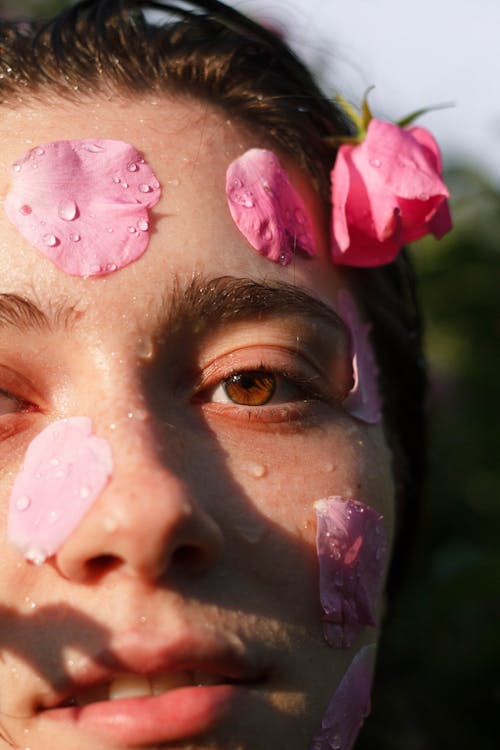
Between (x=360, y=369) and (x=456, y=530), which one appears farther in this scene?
(x=456, y=530)

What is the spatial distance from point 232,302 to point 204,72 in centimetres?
65

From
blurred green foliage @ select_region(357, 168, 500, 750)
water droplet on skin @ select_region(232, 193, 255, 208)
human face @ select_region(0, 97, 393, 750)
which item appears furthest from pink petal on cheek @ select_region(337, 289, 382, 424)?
A: blurred green foliage @ select_region(357, 168, 500, 750)

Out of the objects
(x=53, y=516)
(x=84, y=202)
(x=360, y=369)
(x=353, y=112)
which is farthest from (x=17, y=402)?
(x=353, y=112)

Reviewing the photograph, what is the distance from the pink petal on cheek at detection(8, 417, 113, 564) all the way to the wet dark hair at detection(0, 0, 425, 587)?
77 centimetres

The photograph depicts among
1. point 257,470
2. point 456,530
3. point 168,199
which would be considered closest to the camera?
point 257,470

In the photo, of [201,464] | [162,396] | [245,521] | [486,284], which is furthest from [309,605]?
[486,284]

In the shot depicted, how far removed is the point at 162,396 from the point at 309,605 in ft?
1.51

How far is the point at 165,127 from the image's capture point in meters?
2.05

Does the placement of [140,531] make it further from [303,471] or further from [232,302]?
[232,302]

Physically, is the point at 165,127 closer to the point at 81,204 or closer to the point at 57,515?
the point at 81,204

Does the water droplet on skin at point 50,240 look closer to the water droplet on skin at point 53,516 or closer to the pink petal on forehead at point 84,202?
the pink petal on forehead at point 84,202

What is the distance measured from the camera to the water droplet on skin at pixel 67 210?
186 centimetres

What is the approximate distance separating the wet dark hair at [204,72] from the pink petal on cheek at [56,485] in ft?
2.53

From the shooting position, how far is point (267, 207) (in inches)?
80.4
